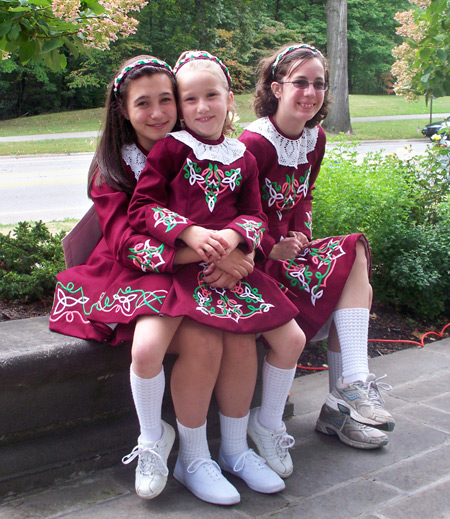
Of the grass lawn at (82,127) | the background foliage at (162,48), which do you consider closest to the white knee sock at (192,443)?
the grass lawn at (82,127)

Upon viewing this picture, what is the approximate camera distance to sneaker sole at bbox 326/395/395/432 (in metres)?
2.49

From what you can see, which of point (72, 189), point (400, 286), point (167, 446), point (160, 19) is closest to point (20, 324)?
point (167, 446)

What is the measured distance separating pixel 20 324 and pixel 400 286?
2.57 m

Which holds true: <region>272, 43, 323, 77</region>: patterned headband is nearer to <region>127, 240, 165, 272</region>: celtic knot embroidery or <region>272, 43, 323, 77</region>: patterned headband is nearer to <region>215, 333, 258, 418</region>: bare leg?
<region>127, 240, 165, 272</region>: celtic knot embroidery

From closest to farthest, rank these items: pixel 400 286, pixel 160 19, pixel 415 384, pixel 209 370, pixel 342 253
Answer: pixel 209 370
pixel 342 253
pixel 415 384
pixel 400 286
pixel 160 19

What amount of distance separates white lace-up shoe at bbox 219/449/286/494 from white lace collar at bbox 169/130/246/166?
1.13 metres

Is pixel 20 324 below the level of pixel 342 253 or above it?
below

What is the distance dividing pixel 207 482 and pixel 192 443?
154mm

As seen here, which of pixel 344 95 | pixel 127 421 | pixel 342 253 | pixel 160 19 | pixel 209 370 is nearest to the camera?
pixel 209 370

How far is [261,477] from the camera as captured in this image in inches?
91.9

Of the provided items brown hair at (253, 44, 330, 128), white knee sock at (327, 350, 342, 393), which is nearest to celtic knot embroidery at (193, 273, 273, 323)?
white knee sock at (327, 350, 342, 393)

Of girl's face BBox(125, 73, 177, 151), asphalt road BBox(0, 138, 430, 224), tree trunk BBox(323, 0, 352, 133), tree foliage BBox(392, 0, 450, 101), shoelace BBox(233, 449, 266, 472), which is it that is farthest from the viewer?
tree trunk BBox(323, 0, 352, 133)

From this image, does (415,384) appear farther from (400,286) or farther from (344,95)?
(344,95)

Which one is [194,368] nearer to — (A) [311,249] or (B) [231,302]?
(B) [231,302]
